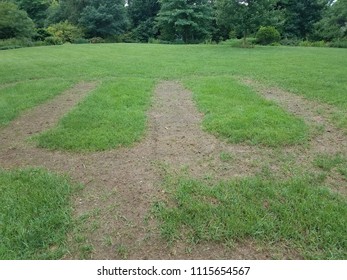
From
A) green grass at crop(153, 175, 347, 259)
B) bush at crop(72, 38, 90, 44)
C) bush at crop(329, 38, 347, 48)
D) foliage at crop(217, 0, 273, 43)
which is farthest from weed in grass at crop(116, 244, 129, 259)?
bush at crop(72, 38, 90, 44)

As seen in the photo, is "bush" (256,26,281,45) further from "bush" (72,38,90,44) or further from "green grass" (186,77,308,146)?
"bush" (72,38,90,44)

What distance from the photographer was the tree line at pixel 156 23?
24547 millimetres

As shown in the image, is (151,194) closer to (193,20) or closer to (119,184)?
(119,184)

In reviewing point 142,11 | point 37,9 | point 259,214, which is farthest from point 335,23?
point 37,9

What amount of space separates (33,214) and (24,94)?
5248mm

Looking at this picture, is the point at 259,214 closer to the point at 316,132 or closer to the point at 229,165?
the point at 229,165

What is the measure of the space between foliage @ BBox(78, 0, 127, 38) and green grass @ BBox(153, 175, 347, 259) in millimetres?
32828

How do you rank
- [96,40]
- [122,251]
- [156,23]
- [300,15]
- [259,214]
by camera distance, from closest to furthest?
[122,251]
[259,214]
[96,40]
[300,15]
[156,23]

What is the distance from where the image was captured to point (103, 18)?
104ft

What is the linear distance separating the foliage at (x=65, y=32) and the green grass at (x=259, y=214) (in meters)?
29.1

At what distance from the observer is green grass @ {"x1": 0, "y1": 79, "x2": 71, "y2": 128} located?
570 cm

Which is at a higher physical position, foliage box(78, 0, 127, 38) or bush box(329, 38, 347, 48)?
foliage box(78, 0, 127, 38)

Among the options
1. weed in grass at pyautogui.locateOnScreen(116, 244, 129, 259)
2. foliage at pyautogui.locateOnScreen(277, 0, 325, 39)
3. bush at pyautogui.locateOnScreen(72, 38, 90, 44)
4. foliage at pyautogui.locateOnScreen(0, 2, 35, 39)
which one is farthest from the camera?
foliage at pyautogui.locateOnScreen(277, 0, 325, 39)
